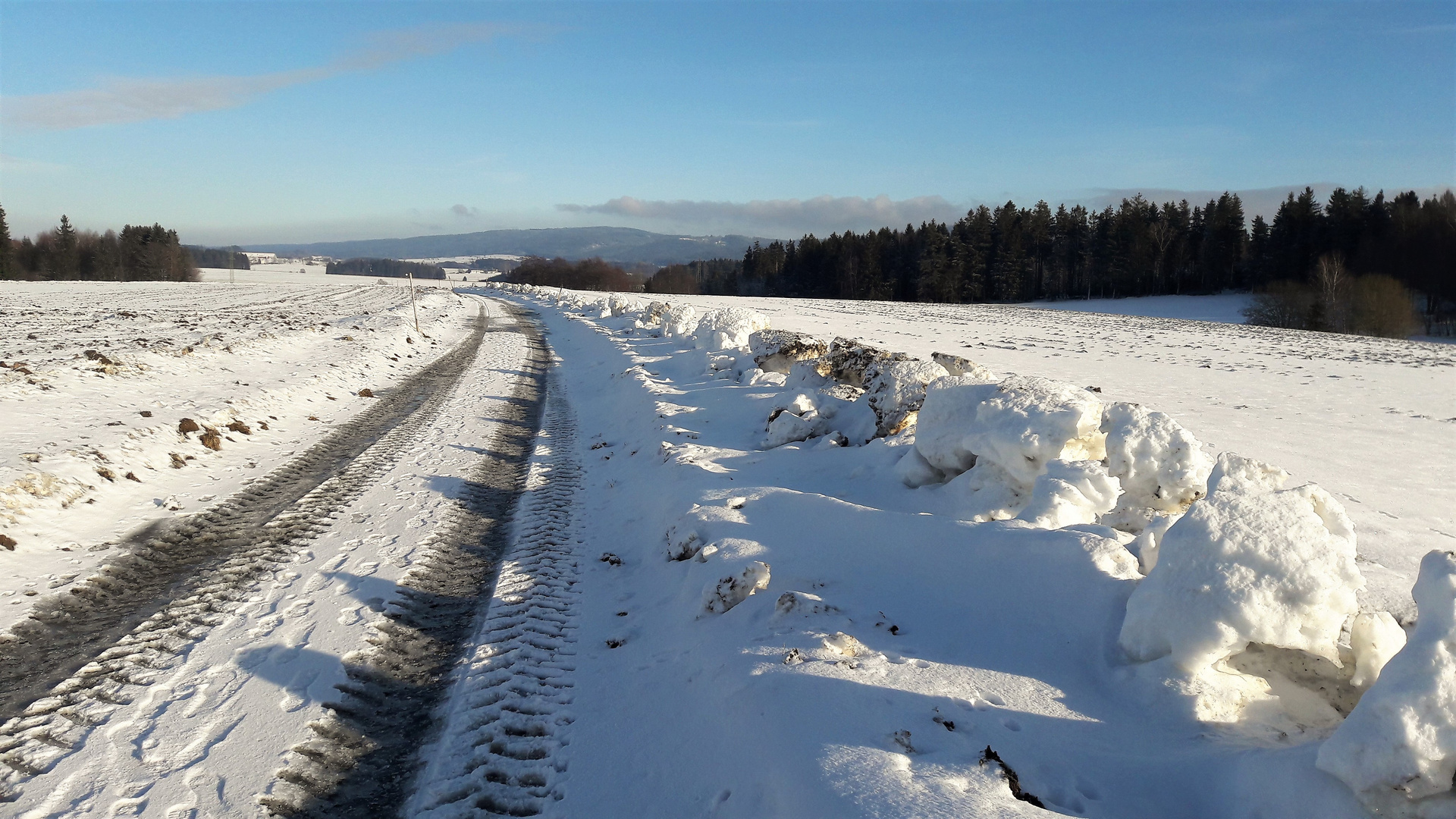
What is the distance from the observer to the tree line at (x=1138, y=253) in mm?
51969

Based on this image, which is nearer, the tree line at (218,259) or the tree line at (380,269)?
the tree line at (218,259)

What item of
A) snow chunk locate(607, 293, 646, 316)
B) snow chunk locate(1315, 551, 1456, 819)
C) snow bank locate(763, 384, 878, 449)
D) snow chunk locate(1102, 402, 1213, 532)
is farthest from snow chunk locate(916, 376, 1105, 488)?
snow chunk locate(607, 293, 646, 316)

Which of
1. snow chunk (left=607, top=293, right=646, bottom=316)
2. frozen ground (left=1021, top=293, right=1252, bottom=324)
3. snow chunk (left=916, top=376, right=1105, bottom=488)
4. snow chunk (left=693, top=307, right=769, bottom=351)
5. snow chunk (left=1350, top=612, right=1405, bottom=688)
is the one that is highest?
frozen ground (left=1021, top=293, right=1252, bottom=324)

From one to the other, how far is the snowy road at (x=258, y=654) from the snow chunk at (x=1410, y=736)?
4061mm

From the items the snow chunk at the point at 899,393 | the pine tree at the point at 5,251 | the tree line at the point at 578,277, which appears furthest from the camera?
the tree line at the point at 578,277

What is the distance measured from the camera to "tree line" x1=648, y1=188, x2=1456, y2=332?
2046 inches

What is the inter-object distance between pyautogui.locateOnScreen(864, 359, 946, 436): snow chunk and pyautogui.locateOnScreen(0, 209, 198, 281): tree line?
105534mm

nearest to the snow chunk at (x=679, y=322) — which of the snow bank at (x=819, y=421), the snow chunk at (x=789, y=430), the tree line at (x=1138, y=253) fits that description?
the snow bank at (x=819, y=421)

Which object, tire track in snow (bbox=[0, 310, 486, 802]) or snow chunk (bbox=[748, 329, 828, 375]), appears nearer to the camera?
tire track in snow (bbox=[0, 310, 486, 802])

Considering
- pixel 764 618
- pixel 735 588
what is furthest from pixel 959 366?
pixel 764 618

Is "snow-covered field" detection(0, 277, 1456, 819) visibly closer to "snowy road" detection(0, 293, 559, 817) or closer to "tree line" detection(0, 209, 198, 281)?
"snowy road" detection(0, 293, 559, 817)

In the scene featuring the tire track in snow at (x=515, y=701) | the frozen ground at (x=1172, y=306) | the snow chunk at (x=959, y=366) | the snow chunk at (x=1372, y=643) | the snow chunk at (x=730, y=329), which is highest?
the frozen ground at (x=1172, y=306)

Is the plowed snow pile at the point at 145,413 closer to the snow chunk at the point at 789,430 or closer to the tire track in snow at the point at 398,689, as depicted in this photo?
the tire track in snow at the point at 398,689

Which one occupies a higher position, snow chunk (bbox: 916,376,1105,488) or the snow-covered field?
snow chunk (bbox: 916,376,1105,488)
